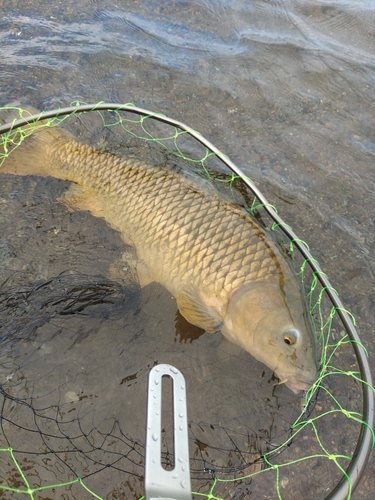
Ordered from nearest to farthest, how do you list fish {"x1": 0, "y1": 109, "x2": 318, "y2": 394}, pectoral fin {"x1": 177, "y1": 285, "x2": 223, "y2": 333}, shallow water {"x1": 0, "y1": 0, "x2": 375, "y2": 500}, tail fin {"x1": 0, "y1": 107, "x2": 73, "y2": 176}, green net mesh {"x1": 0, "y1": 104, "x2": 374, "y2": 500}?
green net mesh {"x1": 0, "y1": 104, "x2": 374, "y2": 500}, fish {"x1": 0, "y1": 109, "x2": 318, "y2": 394}, shallow water {"x1": 0, "y1": 0, "x2": 375, "y2": 500}, pectoral fin {"x1": 177, "y1": 285, "x2": 223, "y2": 333}, tail fin {"x1": 0, "y1": 107, "x2": 73, "y2": 176}

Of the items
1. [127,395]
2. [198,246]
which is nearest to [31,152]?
[198,246]

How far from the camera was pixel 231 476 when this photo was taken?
2.41 meters

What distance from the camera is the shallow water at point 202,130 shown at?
2.72 meters

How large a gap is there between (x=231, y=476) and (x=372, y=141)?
348 cm

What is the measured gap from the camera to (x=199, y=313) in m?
2.83

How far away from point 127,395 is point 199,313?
2.27 feet

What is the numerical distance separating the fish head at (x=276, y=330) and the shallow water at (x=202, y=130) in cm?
20

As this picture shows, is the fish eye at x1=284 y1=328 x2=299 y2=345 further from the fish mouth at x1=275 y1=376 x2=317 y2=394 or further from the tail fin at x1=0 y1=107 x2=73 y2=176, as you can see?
the tail fin at x1=0 y1=107 x2=73 y2=176

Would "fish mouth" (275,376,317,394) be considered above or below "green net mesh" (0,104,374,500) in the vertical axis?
above

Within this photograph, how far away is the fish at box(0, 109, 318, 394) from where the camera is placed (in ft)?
8.57

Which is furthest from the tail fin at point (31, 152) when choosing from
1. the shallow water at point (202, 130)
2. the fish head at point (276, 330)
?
the fish head at point (276, 330)

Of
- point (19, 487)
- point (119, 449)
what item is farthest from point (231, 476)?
point (19, 487)

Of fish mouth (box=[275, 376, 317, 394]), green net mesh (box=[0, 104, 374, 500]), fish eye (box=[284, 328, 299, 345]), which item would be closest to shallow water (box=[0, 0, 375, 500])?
green net mesh (box=[0, 104, 374, 500])

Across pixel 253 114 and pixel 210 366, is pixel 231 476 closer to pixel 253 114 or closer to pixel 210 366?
pixel 210 366
